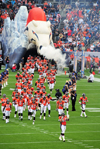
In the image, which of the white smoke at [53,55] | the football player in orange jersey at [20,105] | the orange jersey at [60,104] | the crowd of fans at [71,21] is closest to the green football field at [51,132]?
the football player in orange jersey at [20,105]

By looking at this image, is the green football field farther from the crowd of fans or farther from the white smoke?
the crowd of fans

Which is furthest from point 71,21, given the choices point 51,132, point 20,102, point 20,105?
point 51,132

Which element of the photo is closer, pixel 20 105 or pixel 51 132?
pixel 51 132

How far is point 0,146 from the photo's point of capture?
13195 mm

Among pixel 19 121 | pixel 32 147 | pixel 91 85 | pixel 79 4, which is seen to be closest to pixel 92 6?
pixel 79 4

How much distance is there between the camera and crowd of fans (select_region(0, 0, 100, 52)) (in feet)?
122

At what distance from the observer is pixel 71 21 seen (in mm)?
40031

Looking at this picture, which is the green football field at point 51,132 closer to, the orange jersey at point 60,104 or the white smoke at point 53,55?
the orange jersey at point 60,104

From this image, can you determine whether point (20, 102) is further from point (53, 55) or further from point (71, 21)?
point (71, 21)

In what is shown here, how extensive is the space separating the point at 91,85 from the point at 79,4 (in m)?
17.7

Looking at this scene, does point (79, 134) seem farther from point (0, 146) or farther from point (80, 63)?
point (80, 63)

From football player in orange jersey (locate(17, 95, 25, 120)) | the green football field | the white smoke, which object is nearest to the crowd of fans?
the white smoke

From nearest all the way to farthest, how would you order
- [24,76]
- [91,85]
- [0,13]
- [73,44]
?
[24,76] < [91,85] < [73,44] < [0,13]

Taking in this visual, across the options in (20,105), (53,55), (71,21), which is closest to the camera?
(20,105)
